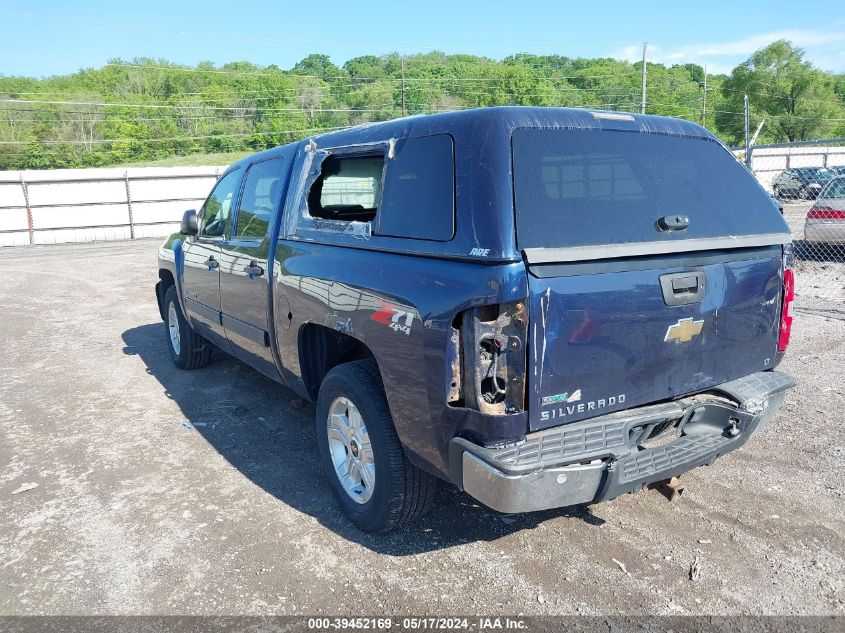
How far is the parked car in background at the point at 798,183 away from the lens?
79.1 feet

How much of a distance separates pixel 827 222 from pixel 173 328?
34.1 feet

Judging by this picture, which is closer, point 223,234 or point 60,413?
point 223,234

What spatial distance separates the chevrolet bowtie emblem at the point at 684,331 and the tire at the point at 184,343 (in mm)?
4750

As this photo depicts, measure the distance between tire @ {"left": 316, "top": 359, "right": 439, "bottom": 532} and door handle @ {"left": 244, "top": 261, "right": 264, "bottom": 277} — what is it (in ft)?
3.52

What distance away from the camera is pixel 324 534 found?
11.5ft

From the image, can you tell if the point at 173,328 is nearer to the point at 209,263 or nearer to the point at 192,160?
the point at 209,263

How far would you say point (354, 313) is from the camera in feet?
10.8

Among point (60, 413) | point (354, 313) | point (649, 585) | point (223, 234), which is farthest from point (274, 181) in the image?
point (649, 585)

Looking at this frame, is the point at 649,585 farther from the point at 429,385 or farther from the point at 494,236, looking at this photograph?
the point at 494,236

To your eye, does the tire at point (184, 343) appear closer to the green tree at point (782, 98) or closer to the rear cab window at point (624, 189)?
the rear cab window at point (624, 189)

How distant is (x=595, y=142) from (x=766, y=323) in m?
1.29

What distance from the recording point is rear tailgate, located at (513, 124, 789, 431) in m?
2.64

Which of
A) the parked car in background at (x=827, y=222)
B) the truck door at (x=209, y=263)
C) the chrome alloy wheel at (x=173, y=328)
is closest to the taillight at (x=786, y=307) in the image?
the truck door at (x=209, y=263)

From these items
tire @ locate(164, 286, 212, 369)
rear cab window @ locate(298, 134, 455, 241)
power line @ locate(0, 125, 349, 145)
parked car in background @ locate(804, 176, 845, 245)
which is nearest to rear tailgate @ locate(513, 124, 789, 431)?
rear cab window @ locate(298, 134, 455, 241)
